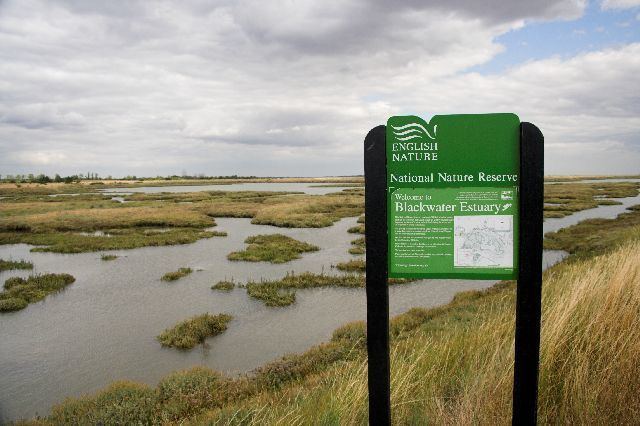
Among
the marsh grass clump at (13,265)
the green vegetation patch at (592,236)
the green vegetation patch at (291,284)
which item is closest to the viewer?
the green vegetation patch at (291,284)

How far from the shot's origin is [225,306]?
55.6 feet

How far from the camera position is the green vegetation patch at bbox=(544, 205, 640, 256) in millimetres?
23609

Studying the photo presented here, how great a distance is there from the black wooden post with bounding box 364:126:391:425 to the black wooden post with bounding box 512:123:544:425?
3.77 ft

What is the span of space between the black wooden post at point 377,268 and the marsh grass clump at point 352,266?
18607mm

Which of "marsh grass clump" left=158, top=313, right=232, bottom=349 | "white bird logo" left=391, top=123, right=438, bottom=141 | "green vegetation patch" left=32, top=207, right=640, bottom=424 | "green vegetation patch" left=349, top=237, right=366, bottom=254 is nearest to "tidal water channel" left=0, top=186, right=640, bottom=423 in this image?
"marsh grass clump" left=158, top=313, right=232, bottom=349

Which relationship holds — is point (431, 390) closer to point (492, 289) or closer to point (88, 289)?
point (492, 289)

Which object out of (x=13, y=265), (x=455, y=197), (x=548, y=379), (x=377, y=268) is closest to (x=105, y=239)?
(x=13, y=265)

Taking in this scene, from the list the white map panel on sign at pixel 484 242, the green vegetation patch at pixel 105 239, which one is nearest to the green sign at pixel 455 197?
the white map panel on sign at pixel 484 242

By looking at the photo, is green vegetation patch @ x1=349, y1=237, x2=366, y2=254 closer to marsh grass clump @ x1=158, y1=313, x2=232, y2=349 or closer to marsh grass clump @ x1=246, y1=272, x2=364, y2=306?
marsh grass clump @ x1=246, y1=272, x2=364, y2=306

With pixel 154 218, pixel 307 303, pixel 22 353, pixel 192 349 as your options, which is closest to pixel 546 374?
pixel 192 349

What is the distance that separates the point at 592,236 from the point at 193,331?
27.1 metres

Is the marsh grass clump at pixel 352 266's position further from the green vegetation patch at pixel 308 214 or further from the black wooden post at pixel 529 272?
the black wooden post at pixel 529 272

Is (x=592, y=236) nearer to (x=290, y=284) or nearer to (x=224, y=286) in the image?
(x=290, y=284)

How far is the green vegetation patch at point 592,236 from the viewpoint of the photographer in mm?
23609
